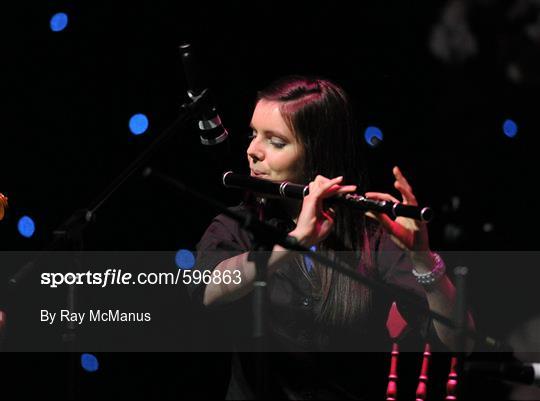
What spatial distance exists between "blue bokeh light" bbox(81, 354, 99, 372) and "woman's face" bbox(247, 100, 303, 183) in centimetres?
117

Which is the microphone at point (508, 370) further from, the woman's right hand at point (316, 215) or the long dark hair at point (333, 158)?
the long dark hair at point (333, 158)

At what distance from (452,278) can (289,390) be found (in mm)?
783

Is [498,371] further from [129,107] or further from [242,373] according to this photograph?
[129,107]

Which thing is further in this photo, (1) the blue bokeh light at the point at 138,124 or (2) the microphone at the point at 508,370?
(1) the blue bokeh light at the point at 138,124

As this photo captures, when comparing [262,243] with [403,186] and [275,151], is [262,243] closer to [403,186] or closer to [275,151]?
[403,186]

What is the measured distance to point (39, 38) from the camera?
3.23 meters

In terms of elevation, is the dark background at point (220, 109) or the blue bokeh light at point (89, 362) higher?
the dark background at point (220, 109)

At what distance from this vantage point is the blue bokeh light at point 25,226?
3.22 metres

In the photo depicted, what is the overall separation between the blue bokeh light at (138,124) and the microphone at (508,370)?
1.71 metres

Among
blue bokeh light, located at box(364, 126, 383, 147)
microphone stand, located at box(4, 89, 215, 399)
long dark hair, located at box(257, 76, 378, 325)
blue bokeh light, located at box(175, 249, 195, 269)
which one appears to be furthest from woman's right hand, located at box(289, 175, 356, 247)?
blue bokeh light, located at box(175, 249, 195, 269)

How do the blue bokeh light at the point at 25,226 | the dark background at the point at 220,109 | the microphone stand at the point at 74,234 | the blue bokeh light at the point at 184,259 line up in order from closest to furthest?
the microphone stand at the point at 74,234 < the dark background at the point at 220,109 < the blue bokeh light at the point at 184,259 < the blue bokeh light at the point at 25,226

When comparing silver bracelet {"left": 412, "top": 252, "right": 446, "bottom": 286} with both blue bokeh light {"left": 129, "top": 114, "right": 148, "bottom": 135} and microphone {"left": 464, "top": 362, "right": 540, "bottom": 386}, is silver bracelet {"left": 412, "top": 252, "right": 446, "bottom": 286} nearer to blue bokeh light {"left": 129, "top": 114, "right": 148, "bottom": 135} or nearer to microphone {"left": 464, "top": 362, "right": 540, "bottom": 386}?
microphone {"left": 464, "top": 362, "right": 540, "bottom": 386}

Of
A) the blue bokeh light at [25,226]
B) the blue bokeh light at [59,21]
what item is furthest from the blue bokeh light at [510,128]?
the blue bokeh light at [25,226]

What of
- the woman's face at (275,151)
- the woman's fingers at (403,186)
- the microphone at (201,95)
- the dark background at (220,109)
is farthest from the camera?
the dark background at (220,109)
